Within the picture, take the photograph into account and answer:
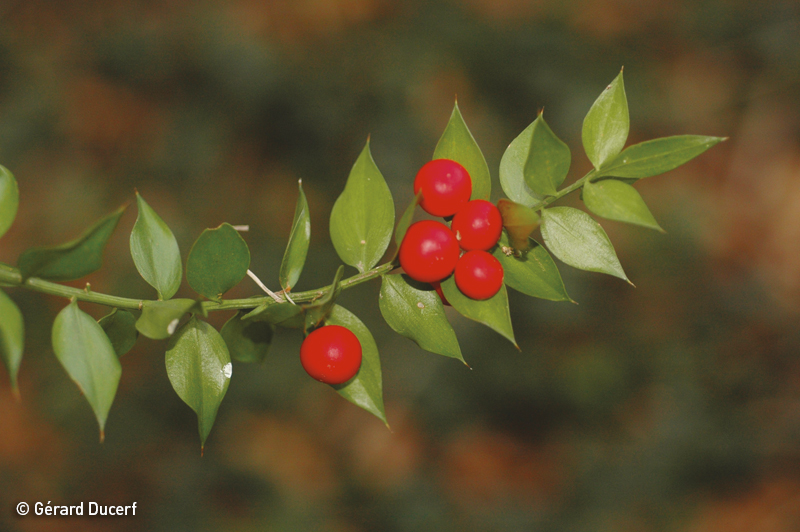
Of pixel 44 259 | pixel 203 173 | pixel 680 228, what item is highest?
pixel 203 173

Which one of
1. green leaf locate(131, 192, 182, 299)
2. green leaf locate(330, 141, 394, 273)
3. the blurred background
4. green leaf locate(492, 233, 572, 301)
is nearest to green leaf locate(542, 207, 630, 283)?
green leaf locate(492, 233, 572, 301)

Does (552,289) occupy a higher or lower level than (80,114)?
lower

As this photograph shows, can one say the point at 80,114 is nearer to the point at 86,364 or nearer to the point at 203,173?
the point at 203,173

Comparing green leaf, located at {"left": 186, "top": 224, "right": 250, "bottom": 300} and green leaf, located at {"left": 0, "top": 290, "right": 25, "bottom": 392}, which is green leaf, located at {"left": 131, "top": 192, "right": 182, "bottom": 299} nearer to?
green leaf, located at {"left": 186, "top": 224, "right": 250, "bottom": 300}

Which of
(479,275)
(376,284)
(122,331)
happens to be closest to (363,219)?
(479,275)

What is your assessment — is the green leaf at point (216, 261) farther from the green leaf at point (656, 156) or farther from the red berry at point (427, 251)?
the green leaf at point (656, 156)

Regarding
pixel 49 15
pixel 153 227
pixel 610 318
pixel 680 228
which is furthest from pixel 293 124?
pixel 153 227

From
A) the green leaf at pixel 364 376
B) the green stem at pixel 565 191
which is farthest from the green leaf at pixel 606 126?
the green leaf at pixel 364 376
